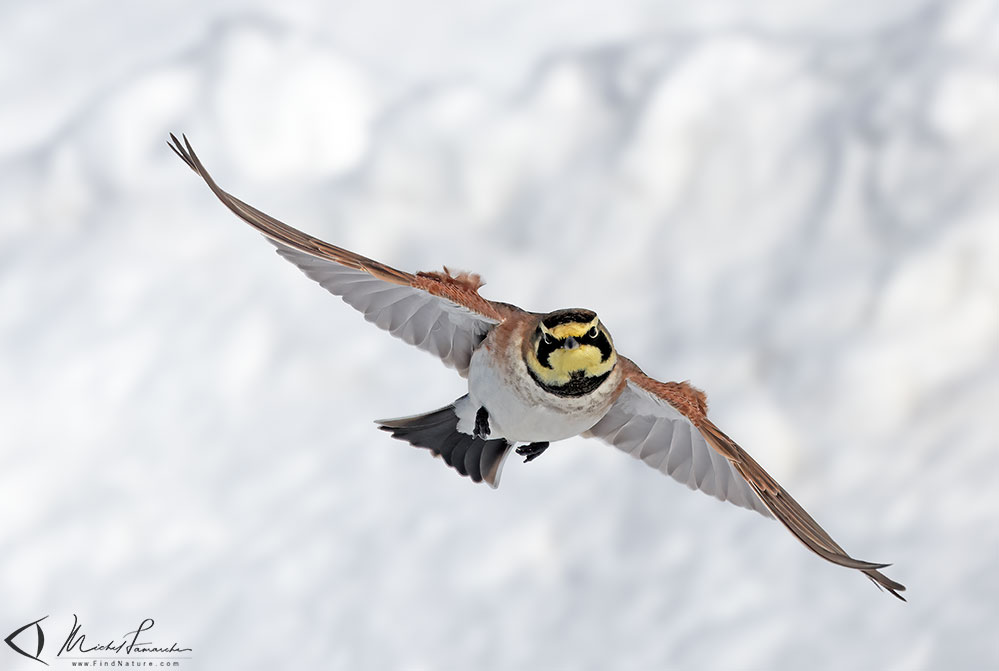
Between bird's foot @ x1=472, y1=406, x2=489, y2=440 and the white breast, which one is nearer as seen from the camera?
the white breast

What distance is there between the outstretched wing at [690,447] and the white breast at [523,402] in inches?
12.2

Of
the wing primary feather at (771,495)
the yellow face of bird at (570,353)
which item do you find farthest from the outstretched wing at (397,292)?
the wing primary feather at (771,495)

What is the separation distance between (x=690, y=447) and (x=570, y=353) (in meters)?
1.39

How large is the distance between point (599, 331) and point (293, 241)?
53.9 inches

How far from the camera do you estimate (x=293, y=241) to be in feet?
17.3

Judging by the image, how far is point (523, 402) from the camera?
531 cm

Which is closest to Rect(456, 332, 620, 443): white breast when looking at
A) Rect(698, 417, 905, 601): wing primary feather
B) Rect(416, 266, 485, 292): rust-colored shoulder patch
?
Rect(416, 266, 485, 292): rust-colored shoulder patch

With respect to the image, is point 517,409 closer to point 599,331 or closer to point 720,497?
point 599,331

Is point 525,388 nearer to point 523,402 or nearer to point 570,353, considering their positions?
point 523,402

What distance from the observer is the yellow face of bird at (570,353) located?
4984 mm

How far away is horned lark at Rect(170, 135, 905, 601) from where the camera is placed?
16.9 feet

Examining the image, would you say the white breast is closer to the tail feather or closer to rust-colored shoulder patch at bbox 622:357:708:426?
rust-colored shoulder patch at bbox 622:357:708:426

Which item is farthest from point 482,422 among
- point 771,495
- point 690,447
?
point 771,495

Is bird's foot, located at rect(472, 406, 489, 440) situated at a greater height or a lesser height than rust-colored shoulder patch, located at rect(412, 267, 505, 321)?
lesser
